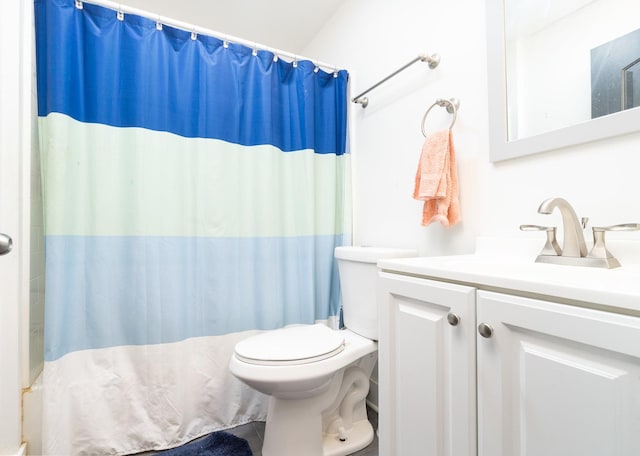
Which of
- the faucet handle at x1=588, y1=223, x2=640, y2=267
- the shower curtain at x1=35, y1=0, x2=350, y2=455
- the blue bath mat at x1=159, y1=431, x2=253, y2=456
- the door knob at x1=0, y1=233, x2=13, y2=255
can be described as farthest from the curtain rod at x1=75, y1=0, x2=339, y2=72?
the blue bath mat at x1=159, y1=431, x2=253, y2=456

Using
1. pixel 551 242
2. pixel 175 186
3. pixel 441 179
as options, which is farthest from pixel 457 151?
pixel 175 186

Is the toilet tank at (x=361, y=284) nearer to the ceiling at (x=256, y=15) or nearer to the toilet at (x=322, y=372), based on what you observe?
the toilet at (x=322, y=372)

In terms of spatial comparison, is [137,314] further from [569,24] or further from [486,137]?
[569,24]

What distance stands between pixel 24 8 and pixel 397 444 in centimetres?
187

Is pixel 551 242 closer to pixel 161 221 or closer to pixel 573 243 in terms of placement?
pixel 573 243

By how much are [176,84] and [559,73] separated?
1.41 m

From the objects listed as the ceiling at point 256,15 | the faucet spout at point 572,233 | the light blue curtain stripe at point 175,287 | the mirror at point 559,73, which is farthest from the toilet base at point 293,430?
the ceiling at point 256,15

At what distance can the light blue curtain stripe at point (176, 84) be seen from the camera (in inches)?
46.1

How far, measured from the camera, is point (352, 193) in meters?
1.78

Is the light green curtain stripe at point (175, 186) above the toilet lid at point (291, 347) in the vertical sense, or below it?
above

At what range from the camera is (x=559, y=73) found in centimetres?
93

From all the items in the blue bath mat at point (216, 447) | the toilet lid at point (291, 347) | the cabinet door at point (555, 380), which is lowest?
the blue bath mat at point (216, 447)

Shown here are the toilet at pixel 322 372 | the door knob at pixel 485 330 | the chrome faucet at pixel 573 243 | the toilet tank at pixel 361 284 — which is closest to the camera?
the door knob at pixel 485 330

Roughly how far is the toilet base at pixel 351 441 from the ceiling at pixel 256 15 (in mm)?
2270
